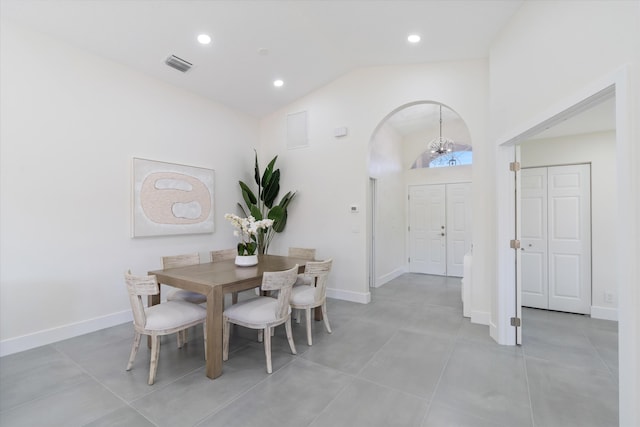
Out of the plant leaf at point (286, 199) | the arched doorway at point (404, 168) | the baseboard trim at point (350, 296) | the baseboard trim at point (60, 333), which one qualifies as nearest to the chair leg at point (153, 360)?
the baseboard trim at point (60, 333)

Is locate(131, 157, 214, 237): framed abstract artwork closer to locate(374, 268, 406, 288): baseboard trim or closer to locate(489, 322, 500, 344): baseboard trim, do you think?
locate(374, 268, 406, 288): baseboard trim

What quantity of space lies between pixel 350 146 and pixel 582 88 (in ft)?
9.95

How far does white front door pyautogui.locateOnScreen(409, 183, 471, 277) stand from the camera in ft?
20.8

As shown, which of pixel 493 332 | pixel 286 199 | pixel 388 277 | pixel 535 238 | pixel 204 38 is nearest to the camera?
pixel 493 332

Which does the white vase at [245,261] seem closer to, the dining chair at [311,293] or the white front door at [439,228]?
the dining chair at [311,293]

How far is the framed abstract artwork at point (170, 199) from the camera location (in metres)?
3.74

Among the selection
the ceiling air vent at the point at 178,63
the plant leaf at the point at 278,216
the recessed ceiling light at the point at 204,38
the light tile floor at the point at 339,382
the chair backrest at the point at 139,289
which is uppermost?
the recessed ceiling light at the point at 204,38

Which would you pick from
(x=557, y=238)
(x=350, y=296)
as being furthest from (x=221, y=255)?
(x=557, y=238)

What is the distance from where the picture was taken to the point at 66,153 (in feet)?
10.4

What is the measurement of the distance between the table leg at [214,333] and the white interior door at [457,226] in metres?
5.59

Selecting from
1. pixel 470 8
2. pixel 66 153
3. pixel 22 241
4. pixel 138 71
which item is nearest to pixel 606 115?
pixel 470 8

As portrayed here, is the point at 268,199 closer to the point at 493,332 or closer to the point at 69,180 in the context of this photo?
the point at 69,180

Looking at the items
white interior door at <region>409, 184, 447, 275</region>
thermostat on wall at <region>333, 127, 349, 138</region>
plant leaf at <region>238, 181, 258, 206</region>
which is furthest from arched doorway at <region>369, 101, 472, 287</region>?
plant leaf at <region>238, 181, 258, 206</region>

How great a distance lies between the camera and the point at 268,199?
5.26m
